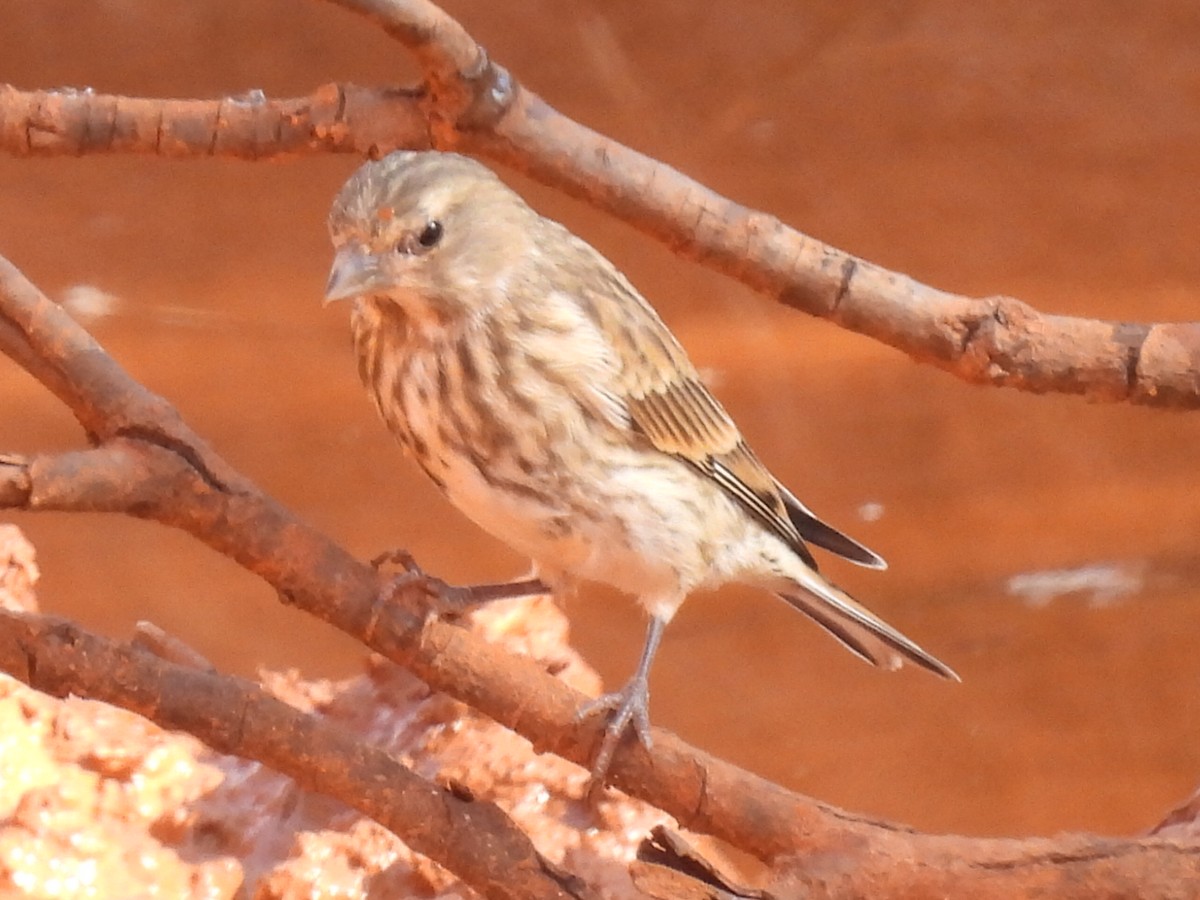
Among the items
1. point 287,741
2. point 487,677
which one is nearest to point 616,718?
point 487,677

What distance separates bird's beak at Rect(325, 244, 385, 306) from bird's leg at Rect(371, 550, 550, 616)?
216 millimetres

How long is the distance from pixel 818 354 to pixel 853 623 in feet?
2.20

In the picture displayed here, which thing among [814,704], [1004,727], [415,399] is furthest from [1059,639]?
[415,399]

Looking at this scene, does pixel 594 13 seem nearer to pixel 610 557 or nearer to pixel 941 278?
pixel 941 278

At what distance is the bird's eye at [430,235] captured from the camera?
0.96 m

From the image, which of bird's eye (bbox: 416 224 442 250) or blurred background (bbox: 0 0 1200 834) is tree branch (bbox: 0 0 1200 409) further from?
blurred background (bbox: 0 0 1200 834)

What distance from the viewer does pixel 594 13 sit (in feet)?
5.77

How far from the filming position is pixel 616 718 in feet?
3.37

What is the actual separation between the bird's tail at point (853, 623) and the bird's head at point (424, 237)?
48cm

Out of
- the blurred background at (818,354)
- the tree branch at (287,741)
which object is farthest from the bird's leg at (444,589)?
the blurred background at (818,354)

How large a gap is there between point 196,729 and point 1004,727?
1321mm

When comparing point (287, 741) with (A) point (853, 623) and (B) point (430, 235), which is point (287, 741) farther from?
(A) point (853, 623)

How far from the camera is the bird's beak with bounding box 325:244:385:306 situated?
0.91 m

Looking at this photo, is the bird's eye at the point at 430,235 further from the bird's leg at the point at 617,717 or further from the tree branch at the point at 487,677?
the bird's leg at the point at 617,717
